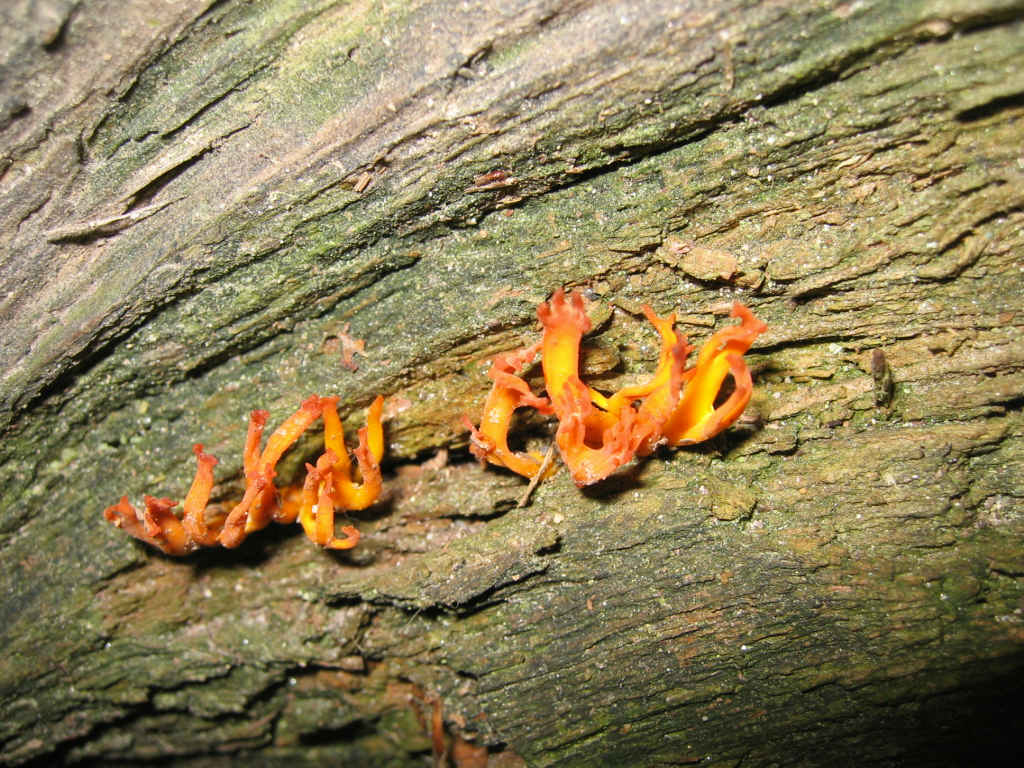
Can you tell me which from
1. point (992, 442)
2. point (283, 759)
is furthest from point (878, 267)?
point (283, 759)

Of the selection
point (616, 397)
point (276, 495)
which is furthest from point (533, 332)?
point (276, 495)

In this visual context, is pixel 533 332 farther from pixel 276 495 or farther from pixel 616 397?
pixel 276 495

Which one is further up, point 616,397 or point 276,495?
point 276,495

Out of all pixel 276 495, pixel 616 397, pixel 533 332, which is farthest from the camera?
pixel 276 495

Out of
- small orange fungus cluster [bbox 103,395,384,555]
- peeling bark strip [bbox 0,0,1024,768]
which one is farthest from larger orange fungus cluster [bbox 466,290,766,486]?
small orange fungus cluster [bbox 103,395,384,555]

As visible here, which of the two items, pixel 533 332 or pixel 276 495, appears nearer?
pixel 533 332

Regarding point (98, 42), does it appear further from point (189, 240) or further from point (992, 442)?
point (992, 442)
